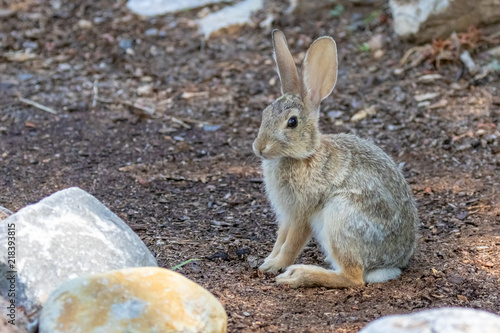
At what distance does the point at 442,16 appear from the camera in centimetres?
805

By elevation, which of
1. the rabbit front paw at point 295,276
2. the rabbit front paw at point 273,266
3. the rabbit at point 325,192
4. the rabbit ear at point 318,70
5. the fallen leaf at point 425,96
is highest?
the rabbit ear at point 318,70

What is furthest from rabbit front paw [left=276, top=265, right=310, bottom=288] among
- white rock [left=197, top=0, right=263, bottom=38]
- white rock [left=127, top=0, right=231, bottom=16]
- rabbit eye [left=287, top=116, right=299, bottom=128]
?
white rock [left=127, top=0, right=231, bottom=16]

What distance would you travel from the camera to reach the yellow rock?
3156 millimetres

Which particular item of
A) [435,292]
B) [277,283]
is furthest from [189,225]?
[435,292]

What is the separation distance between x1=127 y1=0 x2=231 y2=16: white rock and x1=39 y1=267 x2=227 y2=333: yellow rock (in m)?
7.22

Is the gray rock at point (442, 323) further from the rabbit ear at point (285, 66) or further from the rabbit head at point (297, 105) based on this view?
the rabbit ear at point (285, 66)

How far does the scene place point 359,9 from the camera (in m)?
9.41

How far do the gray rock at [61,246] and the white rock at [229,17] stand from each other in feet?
18.9

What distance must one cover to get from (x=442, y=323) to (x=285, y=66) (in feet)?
8.22

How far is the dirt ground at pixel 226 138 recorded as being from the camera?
15.0 feet

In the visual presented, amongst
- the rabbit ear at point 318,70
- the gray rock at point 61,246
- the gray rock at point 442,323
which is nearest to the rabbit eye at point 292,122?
the rabbit ear at point 318,70

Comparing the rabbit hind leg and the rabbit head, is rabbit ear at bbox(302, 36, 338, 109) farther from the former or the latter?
the rabbit hind leg

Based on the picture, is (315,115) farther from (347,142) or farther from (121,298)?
(121,298)

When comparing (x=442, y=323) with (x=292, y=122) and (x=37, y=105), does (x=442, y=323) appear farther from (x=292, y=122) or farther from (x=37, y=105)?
(x=37, y=105)
